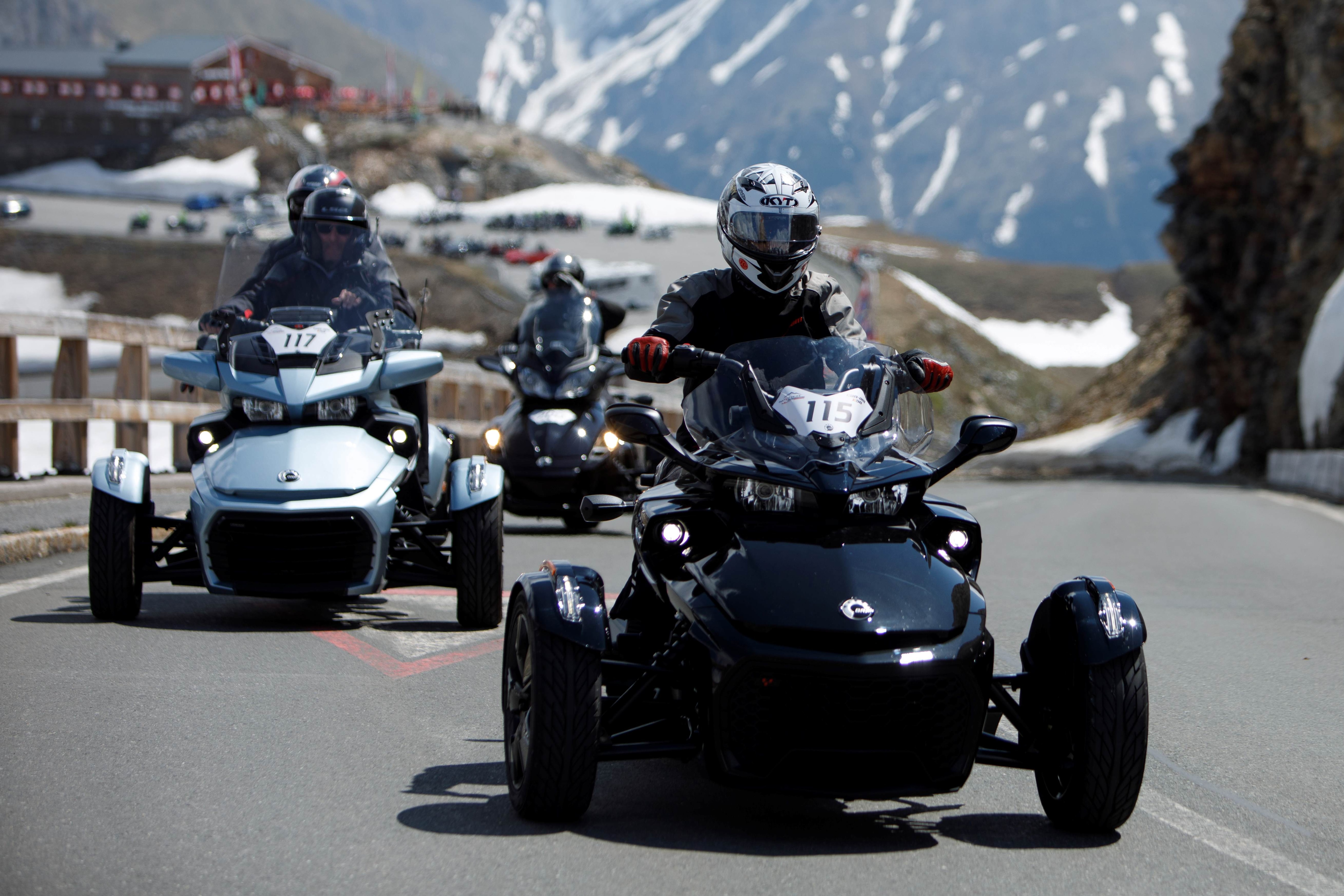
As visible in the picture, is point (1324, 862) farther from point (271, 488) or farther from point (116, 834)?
point (271, 488)

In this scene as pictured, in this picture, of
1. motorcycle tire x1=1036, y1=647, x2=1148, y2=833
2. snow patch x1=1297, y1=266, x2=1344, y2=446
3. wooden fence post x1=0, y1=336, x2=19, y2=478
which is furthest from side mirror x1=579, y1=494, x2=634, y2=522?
snow patch x1=1297, y1=266, x2=1344, y2=446

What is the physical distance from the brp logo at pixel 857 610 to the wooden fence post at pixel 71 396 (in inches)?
386

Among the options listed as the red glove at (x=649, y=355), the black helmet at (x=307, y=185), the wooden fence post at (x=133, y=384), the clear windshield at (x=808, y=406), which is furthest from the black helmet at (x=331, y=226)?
the wooden fence post at (x=133, y=384)

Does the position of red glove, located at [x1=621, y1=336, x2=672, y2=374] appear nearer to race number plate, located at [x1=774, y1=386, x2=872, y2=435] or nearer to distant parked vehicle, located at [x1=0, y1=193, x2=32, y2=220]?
race number plate, located at [x1=774, y1=386, x2=872, y2=435]

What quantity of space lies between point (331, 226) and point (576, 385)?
4917mm

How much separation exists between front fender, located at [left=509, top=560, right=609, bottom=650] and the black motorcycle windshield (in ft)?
0.98

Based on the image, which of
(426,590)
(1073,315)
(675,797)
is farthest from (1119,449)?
(1073,315)

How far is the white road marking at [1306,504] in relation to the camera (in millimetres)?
22388

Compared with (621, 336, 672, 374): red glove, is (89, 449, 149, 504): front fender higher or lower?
lower

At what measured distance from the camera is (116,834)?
403cm

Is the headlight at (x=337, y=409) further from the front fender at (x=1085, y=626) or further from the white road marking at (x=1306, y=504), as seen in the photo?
the white road marking at (x=1306, y=504)

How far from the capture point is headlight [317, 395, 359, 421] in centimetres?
783

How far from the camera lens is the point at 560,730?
164 inches

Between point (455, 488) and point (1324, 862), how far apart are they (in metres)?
4.74
